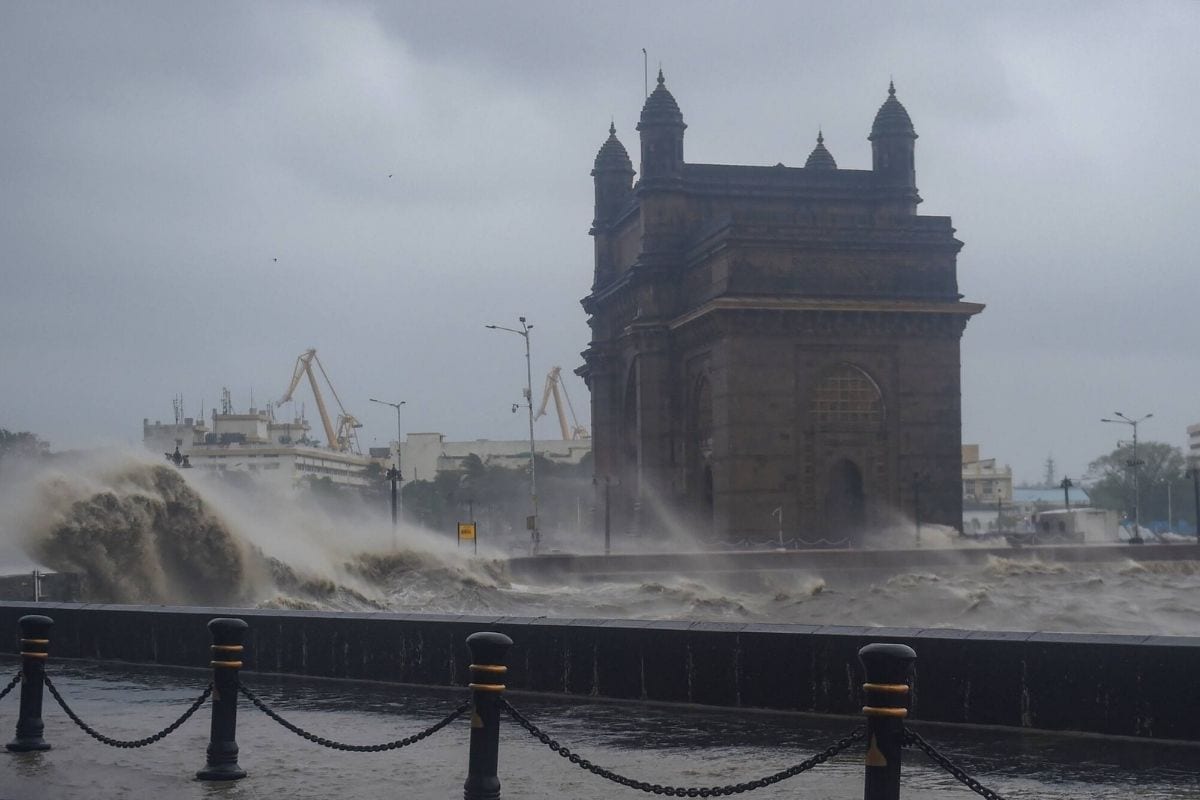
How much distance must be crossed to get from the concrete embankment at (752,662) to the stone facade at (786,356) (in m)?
41.7

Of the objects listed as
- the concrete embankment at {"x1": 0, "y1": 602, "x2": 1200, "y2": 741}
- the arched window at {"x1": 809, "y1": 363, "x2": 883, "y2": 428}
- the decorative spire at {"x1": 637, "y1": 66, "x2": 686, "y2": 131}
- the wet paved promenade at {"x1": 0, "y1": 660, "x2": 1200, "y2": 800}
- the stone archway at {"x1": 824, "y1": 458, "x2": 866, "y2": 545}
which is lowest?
the wet paved promenade at {"x1": 0, "y1": 660, "x2": 1200, "y2": 800}

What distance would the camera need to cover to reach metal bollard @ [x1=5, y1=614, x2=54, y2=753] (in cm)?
1107

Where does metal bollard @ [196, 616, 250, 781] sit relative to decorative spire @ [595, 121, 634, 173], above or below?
below

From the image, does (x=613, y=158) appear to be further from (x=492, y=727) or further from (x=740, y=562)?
(x=492, y=727)

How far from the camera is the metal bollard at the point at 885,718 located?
7191 millimetres

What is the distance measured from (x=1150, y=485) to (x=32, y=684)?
142268mm

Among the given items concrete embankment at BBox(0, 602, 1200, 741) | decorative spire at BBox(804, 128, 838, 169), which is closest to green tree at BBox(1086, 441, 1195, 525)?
decorative spire at BBox(804, 128, 838, 169)

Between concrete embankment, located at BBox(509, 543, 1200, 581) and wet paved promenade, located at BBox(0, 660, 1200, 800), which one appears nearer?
wet paved promenade, located at BBox(0, 660, 1200, 800)

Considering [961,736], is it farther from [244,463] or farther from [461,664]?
[244,463]

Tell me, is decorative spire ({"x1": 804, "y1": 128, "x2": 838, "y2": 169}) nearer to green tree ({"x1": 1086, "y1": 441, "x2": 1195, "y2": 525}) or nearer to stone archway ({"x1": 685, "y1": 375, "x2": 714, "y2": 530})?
stone archway ({"x1": 685, "y1": 375, "x2": 714, "y2": 530})

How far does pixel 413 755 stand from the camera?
1094 centimetres

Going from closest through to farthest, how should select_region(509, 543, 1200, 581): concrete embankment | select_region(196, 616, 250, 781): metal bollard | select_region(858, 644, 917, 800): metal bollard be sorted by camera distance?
select_region(858, 644, 917, 800): metal bollard → select_region(196, 616, 250, 781): metal bollard → select_region(509, 543, 1200, 581): concrete embankment

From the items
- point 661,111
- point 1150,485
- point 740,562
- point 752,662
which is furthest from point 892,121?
point 1150,485

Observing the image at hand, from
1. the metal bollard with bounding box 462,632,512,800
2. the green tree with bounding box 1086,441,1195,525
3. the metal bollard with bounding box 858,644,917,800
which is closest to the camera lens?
the metal bollard with bounding box 858,644,917,800
